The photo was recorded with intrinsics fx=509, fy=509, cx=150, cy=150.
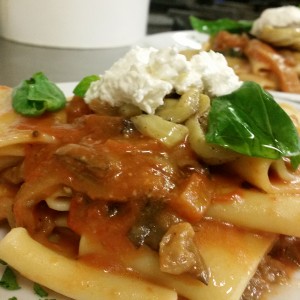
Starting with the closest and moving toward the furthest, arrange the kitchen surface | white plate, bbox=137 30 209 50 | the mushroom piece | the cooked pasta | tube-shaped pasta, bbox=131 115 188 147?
the mushroom piece < tube-shaped pasta, bbox=131 115 188 147 < the cooked pasta < the kitchen surface < white plate, bbox=137 30 209 50

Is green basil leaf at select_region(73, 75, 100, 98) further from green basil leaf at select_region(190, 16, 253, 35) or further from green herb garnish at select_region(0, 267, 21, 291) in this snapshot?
green basil leaf at select_region(190, 16, 253, 35)

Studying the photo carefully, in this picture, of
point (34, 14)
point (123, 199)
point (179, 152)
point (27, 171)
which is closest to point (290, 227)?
point (179, 152)

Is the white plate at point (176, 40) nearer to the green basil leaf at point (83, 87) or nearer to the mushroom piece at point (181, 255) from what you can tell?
the green basil leaf at point (83, 87)

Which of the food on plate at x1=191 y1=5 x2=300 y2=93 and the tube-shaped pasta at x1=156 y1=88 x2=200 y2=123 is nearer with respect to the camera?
the tube-shaped pasta at x1=156 y1=88 x2=200 y2=123

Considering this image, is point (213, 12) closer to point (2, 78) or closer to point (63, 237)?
point (2, 78)

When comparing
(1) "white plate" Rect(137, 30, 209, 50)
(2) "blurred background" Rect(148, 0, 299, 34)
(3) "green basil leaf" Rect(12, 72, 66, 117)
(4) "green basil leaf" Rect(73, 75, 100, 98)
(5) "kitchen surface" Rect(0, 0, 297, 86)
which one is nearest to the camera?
(3) "green basil leaf" Rect(12, 72, 66, 117)

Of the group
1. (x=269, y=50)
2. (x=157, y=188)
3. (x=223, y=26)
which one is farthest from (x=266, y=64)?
(x=157, y=188)

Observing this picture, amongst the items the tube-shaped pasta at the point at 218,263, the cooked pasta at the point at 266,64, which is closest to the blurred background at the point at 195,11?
the cooked pasta at the point at 266,64

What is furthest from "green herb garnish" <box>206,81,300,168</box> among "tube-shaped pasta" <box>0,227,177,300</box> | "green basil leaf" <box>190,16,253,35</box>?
"green basil leaf" <box>190,16,253,35</box>
